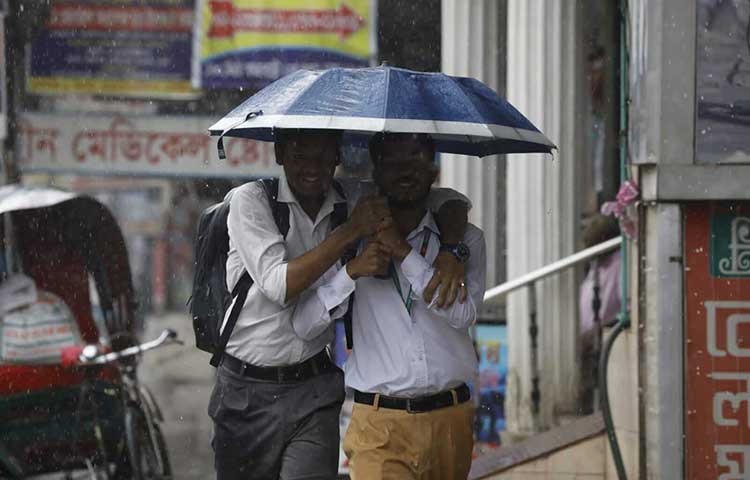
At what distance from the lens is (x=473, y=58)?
1062 cm

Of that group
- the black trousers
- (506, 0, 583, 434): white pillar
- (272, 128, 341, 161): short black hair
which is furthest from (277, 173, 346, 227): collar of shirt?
(506, 0, 583, 434): white pillar

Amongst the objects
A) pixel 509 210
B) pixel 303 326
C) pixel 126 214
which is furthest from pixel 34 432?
pixel 126 214

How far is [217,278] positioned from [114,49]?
856 cm

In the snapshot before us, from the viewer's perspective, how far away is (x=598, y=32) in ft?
38.2

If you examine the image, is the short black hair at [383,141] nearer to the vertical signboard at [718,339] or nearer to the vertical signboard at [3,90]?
the vertical signboard at [718,339]

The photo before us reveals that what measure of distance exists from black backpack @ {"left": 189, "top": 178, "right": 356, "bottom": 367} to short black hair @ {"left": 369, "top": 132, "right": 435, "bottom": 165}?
0.76ft

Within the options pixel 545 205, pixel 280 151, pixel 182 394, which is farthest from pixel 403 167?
pixel 182 394

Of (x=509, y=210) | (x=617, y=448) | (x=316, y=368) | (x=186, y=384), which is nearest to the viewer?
(x=316, y=368)

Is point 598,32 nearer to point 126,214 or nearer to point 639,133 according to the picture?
point 639,133

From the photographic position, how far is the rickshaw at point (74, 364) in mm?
8984

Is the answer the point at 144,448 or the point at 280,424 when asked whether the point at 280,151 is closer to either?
the point at 280,424

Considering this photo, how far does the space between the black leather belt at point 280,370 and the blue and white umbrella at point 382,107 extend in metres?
0.87

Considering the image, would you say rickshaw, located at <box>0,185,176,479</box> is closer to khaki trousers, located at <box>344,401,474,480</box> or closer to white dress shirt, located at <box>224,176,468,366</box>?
white dress shirt, located at <box>224,176,468,366</box>

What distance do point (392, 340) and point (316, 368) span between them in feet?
1.28
